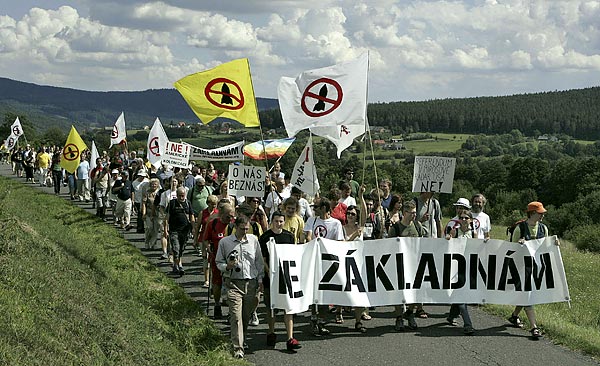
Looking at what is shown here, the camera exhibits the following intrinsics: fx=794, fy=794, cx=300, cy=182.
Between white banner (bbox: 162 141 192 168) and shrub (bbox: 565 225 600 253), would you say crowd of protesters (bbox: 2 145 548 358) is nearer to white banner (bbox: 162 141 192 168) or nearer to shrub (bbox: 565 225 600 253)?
white banner (bbox: 162 141 192 168)

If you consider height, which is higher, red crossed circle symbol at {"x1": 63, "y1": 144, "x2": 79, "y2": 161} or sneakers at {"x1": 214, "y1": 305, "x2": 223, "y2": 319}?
red crossed circle symbol at {"x1": 63, "y1": 144, "x2": 79, "y2": 161}

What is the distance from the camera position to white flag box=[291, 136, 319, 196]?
16.6m

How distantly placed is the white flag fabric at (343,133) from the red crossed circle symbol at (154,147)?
1005cm

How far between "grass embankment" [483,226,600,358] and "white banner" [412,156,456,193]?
220 centimetres

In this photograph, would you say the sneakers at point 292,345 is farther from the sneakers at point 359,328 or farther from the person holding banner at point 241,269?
the sneakers at point 359,328

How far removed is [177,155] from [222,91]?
7.98 m

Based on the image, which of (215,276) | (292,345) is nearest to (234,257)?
(292,345)

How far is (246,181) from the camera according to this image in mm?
14523

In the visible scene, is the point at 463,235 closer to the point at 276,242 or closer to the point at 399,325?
the point at 399,325

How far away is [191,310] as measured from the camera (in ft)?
39.7

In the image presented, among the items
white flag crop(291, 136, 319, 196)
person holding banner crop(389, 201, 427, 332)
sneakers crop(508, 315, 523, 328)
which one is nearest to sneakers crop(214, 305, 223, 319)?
person holding banner crop(389, 201, 427, 332)

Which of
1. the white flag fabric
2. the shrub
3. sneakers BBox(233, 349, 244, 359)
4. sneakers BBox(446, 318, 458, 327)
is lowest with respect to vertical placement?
the shrub

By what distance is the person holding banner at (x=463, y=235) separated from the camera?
1131cm

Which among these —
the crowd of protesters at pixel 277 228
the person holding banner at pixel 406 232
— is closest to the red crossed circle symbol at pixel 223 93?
→ the crowd of protesters at pixel 277 228
